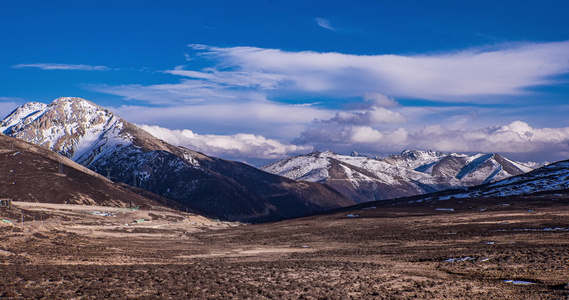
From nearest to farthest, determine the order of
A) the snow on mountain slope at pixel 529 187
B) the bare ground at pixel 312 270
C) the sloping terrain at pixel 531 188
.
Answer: the bare ground at pixel 312 270 < the sloping terrain at pixel 531 188 < the snow on mountain slope at pixel 529 187

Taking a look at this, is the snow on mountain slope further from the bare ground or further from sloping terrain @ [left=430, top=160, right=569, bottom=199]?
the bare ground

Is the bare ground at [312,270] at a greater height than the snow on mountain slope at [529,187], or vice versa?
the snow on mountain slope at [529,187]

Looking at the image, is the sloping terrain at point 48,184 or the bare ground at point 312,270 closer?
the bare ground at point 312,270

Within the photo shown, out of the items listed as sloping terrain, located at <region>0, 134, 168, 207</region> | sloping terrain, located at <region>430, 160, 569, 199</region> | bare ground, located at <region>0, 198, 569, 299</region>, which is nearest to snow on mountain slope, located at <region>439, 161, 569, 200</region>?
sloping terrain, located at <region>430, 160, 569, 199</region>

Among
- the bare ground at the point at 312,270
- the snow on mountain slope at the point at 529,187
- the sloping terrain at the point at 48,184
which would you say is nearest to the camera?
the bare ground at the point at 312,270

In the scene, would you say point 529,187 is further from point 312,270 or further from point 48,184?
point 48,184

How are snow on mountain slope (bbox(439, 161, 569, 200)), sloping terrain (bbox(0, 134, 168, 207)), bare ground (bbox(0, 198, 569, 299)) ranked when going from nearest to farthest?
1. bare ground (bbox(0, 198, 569, 299))
2. snow on mountain slope (bbox(439, 161, 569, 200))
3. sloping terrain (bbox(0, 134, 168, 207))

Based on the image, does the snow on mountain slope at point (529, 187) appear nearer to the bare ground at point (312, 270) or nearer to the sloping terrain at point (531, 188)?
the sloping terrain at point (531, 188)

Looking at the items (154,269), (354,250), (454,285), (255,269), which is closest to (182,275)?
(154,269)

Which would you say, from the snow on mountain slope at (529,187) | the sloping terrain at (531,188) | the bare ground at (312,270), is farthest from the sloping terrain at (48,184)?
the sloping terrain at (531,188)

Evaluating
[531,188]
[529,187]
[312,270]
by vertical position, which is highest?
[529,187]

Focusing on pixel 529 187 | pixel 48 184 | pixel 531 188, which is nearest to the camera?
pixel 531 188

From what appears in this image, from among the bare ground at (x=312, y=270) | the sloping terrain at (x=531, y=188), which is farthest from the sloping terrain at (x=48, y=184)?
the sloping terrain at (x=531, y=188)

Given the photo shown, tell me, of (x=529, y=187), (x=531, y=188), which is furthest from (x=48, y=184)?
(x=529, y=187)
